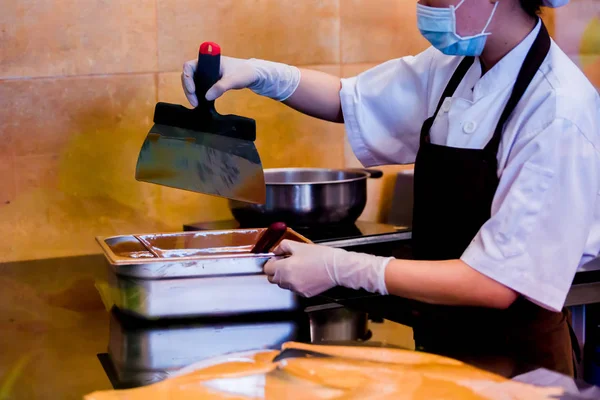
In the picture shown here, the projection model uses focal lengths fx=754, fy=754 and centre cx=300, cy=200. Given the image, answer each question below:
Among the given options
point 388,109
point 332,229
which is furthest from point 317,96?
point 332,229

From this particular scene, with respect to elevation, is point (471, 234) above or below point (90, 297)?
above

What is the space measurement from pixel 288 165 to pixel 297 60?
0.34 metres

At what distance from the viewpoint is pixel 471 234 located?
1489 mm

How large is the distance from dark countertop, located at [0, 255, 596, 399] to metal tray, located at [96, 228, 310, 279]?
4.7 inches

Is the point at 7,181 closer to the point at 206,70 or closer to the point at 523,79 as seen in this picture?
the point at 206,70

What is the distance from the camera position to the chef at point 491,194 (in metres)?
1.30

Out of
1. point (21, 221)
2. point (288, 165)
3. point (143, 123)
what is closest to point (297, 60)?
point (288, 165)

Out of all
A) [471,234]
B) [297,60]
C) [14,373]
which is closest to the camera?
[14,373]

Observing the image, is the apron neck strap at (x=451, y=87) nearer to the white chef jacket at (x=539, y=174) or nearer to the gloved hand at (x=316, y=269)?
the white chef jacket at (x=539, y=174)

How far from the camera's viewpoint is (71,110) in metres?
2.15

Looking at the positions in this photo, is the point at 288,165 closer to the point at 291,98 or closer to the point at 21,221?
the point at 291,98

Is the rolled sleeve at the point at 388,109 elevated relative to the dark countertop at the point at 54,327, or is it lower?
elevated

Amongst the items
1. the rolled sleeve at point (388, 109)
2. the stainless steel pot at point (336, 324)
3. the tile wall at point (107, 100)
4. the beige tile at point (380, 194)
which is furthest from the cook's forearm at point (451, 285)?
the beige tile at point (380, 194)

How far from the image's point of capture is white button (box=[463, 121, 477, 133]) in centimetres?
149
